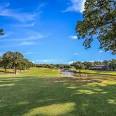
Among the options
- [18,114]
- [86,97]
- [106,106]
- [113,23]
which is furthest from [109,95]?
[113,23]

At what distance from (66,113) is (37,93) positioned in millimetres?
5000

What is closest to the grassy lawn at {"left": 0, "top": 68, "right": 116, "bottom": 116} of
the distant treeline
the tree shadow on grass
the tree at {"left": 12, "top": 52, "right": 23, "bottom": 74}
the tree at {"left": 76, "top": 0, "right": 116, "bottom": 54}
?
the tree shadow on grass

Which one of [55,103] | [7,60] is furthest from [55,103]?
[7,60]

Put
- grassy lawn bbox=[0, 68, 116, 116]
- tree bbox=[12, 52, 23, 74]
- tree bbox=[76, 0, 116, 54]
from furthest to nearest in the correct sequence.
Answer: tree bbox=[12, 52, 23, 74] → tree bbox=[76, 0, 116, 54] → grassy lawn bbox=[0, 68, 116, 116]

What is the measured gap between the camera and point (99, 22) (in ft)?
122

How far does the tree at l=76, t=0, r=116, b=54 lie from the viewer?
36281 mm

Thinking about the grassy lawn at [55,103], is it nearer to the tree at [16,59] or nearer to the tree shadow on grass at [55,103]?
the tree shadow on grass at [55,103]

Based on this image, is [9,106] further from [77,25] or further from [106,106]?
[77,25]

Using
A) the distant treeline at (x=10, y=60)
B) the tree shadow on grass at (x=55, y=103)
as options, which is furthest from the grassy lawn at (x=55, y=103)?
the distant treeline at (x=10, y=60)

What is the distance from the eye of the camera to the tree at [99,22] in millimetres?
36281

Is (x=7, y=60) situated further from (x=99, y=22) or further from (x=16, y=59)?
(x=99, y=22)

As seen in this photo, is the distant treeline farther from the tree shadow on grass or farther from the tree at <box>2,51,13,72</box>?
the tree shadow on grass

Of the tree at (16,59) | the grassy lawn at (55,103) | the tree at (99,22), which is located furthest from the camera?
the tree at (16,59)

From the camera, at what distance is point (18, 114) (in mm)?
13422
